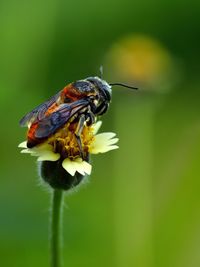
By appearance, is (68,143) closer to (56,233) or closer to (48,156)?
(48,156)

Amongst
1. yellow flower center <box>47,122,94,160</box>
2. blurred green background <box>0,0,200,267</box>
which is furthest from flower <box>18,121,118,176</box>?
blurred green background <box>0,0,200,267</box>

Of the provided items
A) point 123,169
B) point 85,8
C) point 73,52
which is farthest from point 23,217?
point 85,8

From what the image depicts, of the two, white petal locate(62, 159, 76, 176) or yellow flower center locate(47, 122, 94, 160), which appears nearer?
white petal locate(62, 159, 76, 176)

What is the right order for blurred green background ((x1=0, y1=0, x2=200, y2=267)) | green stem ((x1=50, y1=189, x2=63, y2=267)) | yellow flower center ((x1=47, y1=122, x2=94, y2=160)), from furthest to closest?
blurred green background ((x1=0, y1=0, x2=200, y2=267)) < yellow flower center ((x1=47, y1=122, x2=94, y2=160)) < green stem ((x1=50, y1=189, x2=63, y2=267))

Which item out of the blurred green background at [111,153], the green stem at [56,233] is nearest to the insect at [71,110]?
the green stem at [56,233]

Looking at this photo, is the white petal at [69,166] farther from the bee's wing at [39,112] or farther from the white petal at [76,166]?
the bee's wing at [39,112]

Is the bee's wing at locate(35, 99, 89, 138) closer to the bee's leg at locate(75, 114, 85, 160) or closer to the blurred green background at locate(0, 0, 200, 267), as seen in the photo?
the bee's leg at locate(75, 114, 85, 160)

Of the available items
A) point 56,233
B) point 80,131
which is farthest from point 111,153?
point 56,233

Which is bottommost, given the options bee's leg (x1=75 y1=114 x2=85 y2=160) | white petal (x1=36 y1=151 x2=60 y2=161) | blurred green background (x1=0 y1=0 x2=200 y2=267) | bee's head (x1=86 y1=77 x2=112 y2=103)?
blurred green background (x1=0 y1=0 x2=200 y2=267)
